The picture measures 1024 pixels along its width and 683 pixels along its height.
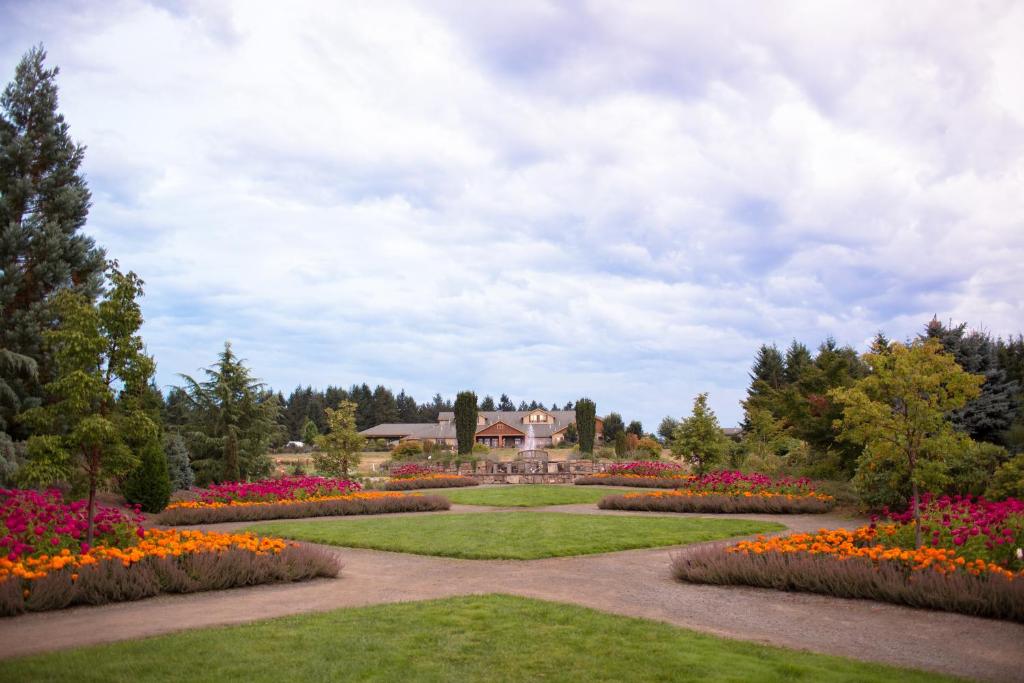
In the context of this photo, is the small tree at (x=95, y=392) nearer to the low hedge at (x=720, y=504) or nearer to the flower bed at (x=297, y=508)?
the flower bed at (x=297, y=508)

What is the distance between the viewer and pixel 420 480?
26688 millimetres

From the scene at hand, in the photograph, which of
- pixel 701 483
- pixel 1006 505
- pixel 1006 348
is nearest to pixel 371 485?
pixel 701 483

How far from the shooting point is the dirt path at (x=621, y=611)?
616 cm

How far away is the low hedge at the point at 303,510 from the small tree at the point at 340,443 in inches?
353

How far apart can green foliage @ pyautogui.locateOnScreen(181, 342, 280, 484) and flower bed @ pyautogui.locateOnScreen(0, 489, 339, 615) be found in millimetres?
14640

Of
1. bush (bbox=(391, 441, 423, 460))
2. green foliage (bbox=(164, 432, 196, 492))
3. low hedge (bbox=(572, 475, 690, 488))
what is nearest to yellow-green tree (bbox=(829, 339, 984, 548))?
low hedge (bbox=(572, 475, 690, 488))

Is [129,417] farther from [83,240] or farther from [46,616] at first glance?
[83,240]

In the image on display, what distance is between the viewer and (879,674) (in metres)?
5.36

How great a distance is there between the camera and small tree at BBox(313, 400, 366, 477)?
88.4 feet

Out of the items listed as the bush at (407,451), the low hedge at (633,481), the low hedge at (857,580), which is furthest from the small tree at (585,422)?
the low hedge at (857,580)

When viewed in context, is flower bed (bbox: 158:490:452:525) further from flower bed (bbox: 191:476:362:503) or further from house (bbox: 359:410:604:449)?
house (bbox: 359:410:604:449)

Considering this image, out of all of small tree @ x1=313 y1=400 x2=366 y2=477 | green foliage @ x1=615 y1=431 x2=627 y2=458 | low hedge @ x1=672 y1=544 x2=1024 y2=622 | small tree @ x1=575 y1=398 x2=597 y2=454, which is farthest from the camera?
small tree @ x1=575 y1=398 x2=597 y2=454

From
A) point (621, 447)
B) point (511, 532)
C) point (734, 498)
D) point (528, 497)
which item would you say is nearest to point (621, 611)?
point (511, 532)

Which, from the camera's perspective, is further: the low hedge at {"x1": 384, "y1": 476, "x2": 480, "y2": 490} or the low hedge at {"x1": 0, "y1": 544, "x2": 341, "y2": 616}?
the low hedge at {"x1": 384, "y1": 476, "x2": 480, "y2": 490}
